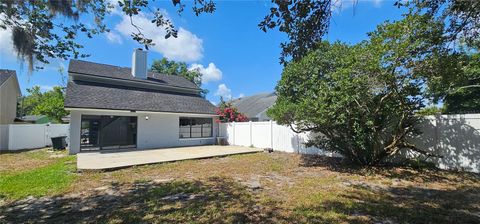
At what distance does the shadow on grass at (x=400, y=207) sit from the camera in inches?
159

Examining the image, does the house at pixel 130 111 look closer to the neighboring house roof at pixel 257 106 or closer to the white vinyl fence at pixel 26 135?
the white vinyl fence at pixel 26 135

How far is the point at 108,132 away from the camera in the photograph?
1586cm

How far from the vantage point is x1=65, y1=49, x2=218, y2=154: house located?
13.5m

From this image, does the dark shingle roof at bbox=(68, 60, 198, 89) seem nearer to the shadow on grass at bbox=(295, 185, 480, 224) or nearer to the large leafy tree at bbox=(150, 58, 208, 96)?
the large leafy tree at bbox=(150, 58, 208, 96)

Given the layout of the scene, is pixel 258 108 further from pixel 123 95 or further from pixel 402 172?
pixel 402 172

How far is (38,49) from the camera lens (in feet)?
16.3

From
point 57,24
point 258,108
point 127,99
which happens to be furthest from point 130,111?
point 258,108

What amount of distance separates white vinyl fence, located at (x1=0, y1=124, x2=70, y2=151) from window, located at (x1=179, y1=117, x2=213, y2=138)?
830 cm

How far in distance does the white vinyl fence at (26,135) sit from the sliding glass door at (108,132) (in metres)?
3.58

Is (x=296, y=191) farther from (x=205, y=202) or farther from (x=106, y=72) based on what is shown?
(x=106, y=72)

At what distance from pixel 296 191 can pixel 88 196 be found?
4.75m

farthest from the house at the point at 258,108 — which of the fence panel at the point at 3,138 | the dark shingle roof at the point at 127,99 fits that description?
the fence panel at the point at 3,138

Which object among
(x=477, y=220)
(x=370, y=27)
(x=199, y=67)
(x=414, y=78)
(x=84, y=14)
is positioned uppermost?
(x=199, y=67)

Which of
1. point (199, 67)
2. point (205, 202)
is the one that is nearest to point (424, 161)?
point (205, 202)
